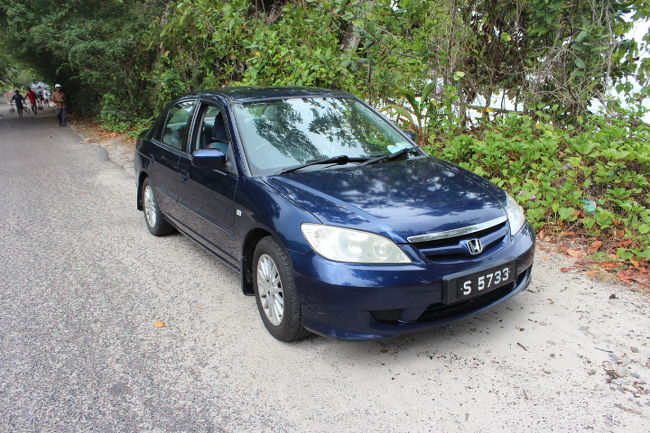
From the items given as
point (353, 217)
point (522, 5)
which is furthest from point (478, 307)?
point (522, 5)

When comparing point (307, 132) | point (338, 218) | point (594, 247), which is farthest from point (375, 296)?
point (594, 247)

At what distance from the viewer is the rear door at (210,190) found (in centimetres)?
416

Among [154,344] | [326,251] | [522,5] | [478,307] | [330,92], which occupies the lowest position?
[154,344]

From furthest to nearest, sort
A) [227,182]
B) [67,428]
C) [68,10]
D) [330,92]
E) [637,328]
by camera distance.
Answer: [68,10] < [330,92] < [227,182] < [637,328] < [67,428]

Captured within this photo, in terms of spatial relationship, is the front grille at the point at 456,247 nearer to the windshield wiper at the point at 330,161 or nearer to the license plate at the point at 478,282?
the license plate at the point at 478,282

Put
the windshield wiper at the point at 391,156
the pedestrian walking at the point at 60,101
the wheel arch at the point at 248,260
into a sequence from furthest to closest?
1. the pedestrian walking at the point at 60,101
2. the windshield wiper at the point at 391,156
3. the wheel arch at the point at 248,260

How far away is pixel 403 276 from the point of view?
3105mm

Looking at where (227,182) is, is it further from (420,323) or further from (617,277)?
(617,277)

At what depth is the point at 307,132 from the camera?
14.3ft

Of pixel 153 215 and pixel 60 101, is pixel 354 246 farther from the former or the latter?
pixel 60 101

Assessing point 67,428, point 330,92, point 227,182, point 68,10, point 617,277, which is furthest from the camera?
point 68,10

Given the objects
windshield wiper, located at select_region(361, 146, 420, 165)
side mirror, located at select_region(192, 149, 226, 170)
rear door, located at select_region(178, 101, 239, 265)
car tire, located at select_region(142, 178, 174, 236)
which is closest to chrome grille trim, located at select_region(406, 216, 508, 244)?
windshield wiper, located at select_region(361, 146, 420, 165)

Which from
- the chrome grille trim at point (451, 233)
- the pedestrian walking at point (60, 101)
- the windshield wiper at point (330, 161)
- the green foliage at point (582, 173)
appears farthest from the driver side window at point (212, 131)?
the pedestrian walking at point (60, 101)

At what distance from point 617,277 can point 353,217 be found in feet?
8.45
